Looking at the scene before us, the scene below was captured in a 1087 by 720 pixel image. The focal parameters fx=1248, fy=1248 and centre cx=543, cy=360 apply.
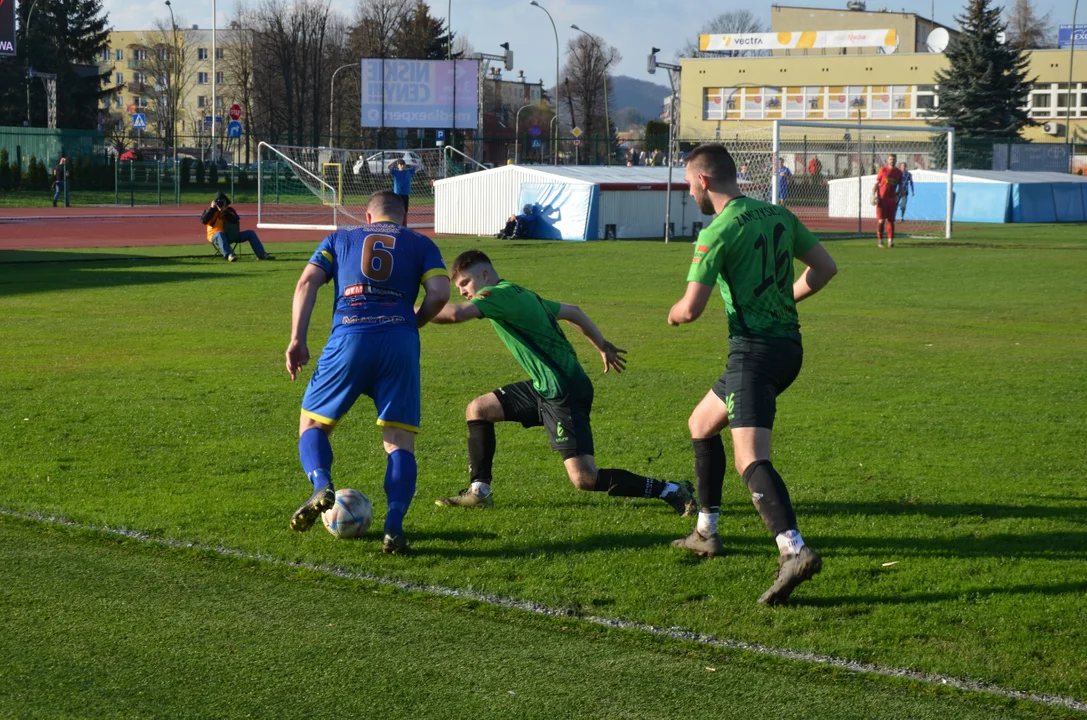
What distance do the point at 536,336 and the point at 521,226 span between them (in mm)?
25908

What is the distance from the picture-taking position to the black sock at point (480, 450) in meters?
6.66

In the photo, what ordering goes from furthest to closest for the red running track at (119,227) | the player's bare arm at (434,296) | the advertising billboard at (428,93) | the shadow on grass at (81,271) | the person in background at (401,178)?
the advertising billboard at (428,93), the person in background at (401,178), the red running track at (119,227), the shadow on grass at (81,271), the player's bare arm at (434,296)

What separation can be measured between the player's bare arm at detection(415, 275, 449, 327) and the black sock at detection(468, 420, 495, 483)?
996 mm

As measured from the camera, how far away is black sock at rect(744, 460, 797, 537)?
5.09 meters

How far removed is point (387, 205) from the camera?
5996 mm

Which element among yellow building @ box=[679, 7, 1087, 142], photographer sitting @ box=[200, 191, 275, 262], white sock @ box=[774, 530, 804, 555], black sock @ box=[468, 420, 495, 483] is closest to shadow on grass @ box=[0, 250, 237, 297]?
photographer sitting @ box=[200, 191, 275, 262]

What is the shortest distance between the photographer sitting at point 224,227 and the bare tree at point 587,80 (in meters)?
78.0

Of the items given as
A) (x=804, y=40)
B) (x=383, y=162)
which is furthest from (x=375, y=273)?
(x=804, y=40)

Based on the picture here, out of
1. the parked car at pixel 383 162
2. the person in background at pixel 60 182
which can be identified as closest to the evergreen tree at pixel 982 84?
the parked car at pixel 383 162

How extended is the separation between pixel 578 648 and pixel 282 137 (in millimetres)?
76708

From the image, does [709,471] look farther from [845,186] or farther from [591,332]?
[845,186]

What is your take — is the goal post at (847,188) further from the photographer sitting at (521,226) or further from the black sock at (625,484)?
the black sock at (625,484)

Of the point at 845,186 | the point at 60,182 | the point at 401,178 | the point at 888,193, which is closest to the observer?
the point at 888,193

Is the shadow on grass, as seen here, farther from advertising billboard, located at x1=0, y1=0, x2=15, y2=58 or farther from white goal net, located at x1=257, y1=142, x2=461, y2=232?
advertising billboard, located at x1=0, y1=0, x2=15, y2=58
